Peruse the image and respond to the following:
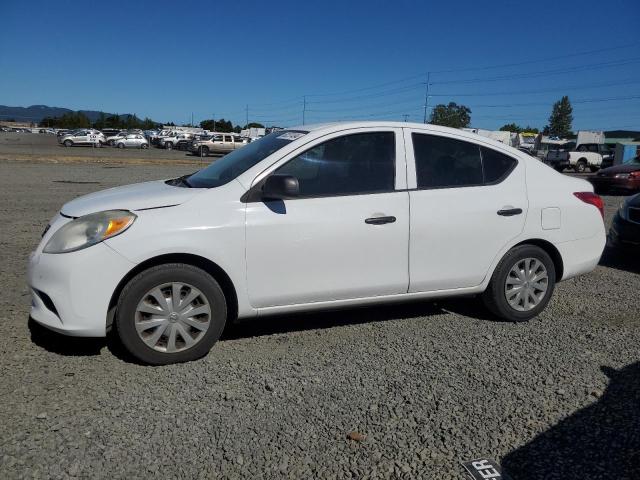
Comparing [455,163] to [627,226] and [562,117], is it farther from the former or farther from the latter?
[562,117]

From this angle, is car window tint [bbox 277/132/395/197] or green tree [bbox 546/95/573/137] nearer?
car window tint [bbox 277/132/395/197]

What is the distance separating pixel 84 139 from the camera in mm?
50344

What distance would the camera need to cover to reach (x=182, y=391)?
3.34 meters

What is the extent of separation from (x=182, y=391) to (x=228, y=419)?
0.46m

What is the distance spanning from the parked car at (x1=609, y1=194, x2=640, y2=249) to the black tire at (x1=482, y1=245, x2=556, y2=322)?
3.08 metres

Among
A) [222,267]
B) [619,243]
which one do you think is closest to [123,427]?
[222,267]

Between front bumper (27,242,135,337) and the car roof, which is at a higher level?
the car roof

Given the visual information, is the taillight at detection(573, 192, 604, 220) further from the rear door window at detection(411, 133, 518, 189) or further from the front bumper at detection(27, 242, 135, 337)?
the front bumper at detection(27, 242, 135, 337)

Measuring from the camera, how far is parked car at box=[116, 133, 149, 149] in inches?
2034

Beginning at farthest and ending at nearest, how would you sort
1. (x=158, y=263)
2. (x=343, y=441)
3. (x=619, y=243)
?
1. (x=619, y=243)
2. (x=158, y=263)
3. (x=343, y=441)

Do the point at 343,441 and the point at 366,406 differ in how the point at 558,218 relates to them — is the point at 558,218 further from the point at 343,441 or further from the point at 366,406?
the point at 343,441

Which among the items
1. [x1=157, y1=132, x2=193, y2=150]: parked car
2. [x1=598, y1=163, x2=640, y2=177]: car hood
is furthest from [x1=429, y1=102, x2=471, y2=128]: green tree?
[x1=598, y1=163, x2=640, y2=177]: car hood

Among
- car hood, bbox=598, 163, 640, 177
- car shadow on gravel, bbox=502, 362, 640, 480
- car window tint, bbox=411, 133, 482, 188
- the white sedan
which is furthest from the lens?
car hood, bbox=598, 163, 640, 177

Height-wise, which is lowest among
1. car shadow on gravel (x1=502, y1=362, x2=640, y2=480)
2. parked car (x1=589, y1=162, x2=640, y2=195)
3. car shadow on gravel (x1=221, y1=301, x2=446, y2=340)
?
car shadow on gravel (x1=502, y1=362, x2=640, y2=480)
